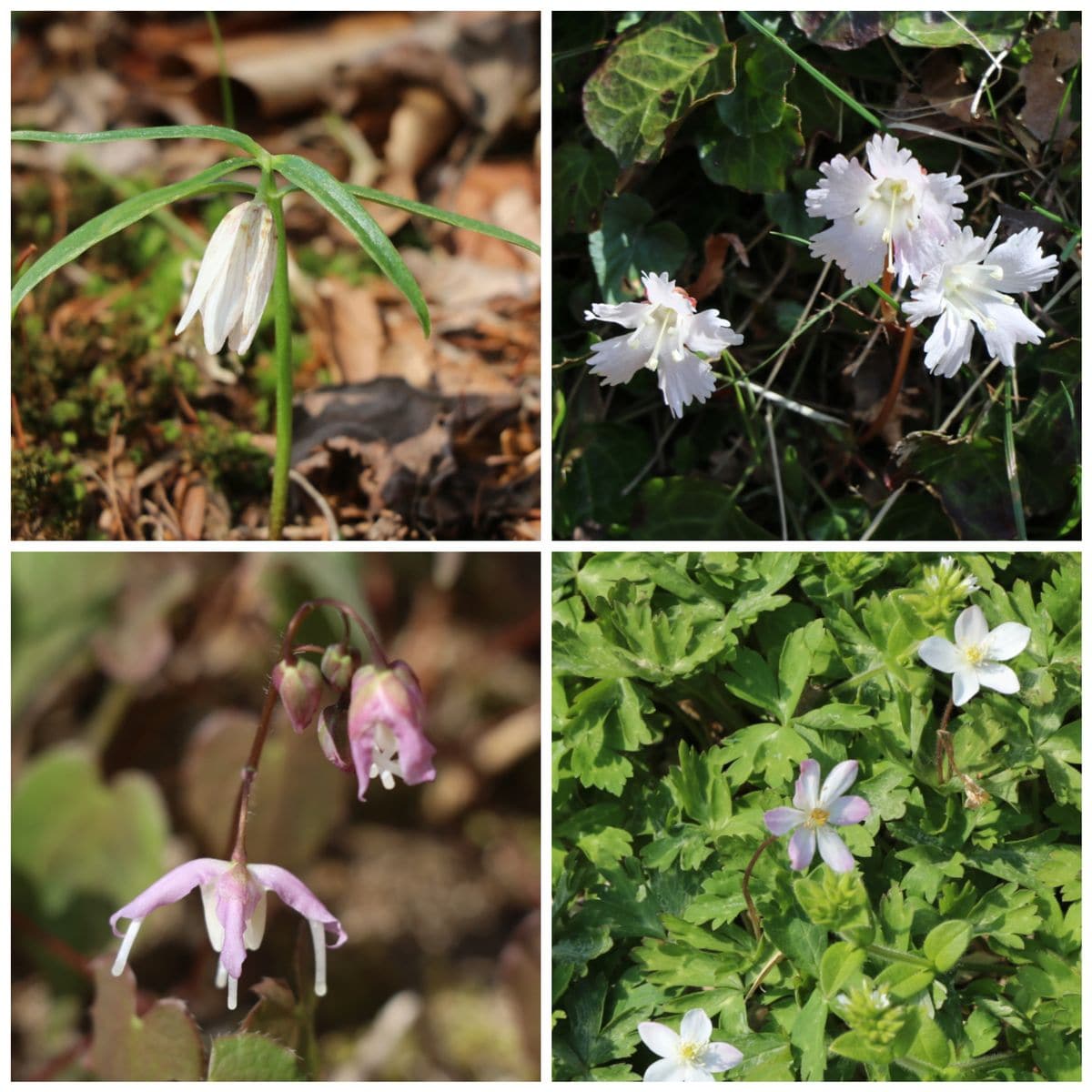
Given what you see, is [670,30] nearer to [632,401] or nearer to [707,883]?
[632,401]

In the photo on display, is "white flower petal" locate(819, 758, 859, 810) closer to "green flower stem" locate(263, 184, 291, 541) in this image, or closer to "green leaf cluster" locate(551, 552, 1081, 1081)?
"green leaf cluster" locate(551, 552, 1081, 1081)

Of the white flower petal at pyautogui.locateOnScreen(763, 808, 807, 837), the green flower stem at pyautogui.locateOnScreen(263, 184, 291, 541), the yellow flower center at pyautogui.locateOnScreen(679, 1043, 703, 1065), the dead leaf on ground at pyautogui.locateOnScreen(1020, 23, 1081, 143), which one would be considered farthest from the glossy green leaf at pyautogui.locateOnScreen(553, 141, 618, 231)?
the yellow flower center at pyautogui.locateOnScreen(679, 1043, 703, 1065)

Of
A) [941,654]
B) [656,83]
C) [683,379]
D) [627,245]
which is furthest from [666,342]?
[941,654]

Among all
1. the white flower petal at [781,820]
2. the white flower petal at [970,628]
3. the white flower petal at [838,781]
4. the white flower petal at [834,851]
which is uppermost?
the white flower petal at [970,628]

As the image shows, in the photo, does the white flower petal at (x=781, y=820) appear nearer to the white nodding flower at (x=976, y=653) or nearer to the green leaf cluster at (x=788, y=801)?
the green leaf cluster at (x=788, y=801)

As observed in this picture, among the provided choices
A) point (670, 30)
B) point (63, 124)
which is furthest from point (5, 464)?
point (670, 30)

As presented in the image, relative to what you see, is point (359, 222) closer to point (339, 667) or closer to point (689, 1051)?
point (339, 667)

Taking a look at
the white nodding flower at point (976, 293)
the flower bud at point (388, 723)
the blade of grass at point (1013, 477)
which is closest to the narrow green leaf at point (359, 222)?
the flower bud at point (388, 723)
